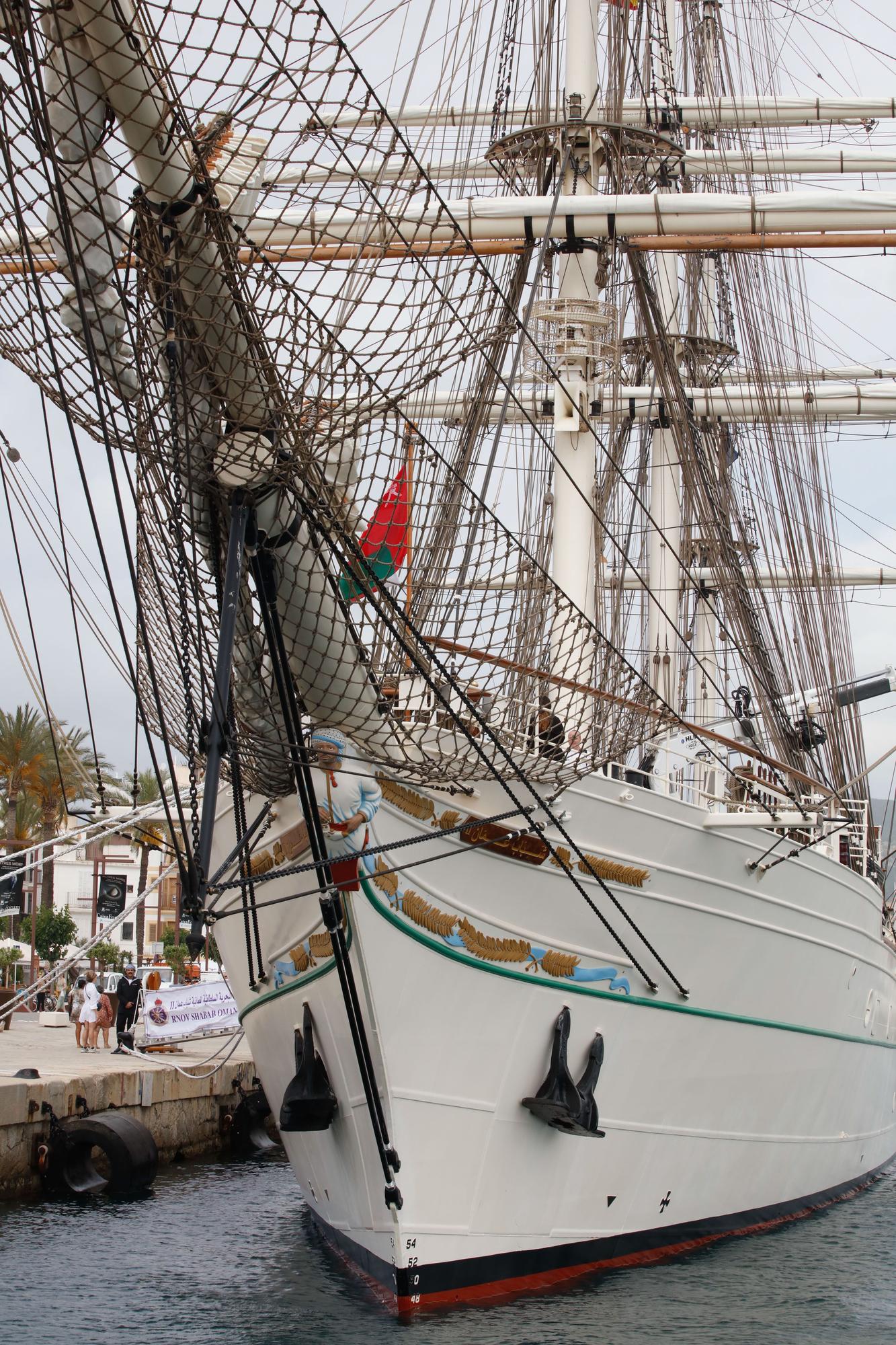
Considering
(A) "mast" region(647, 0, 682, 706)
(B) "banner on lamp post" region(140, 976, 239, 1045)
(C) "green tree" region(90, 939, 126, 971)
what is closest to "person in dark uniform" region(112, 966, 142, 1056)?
(B) "banner on lamp post" region(140, 976, 239, 1045)

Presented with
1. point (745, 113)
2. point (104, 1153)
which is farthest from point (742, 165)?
point (104, 1153)

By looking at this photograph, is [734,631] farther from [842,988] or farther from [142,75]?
[142,75]

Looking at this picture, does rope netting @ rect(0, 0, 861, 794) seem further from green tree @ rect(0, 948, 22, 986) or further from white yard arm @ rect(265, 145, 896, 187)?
green tree @ rect(0, 948, 22, 986)

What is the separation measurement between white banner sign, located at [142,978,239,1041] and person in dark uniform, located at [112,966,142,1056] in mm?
281

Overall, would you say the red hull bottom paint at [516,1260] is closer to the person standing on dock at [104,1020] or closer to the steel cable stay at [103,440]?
the steel cable stay at [103,440]

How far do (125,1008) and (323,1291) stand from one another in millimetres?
9442

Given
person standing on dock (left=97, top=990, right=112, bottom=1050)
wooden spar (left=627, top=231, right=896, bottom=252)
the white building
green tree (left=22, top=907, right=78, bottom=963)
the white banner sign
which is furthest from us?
the white building

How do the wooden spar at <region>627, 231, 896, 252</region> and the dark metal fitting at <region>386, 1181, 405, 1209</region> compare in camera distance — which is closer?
the dark metal fitting at <region>386, 1181, 405, 1209</region>

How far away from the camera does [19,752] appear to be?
1547 inches

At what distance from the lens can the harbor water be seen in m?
10.1

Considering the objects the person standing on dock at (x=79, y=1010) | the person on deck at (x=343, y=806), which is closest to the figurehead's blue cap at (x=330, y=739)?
the person on deck at (x=343, y=806)

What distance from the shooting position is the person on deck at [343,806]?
9203 mm

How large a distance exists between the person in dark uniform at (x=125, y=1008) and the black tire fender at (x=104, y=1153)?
3920 millimetres

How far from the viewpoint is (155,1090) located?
1764cm
